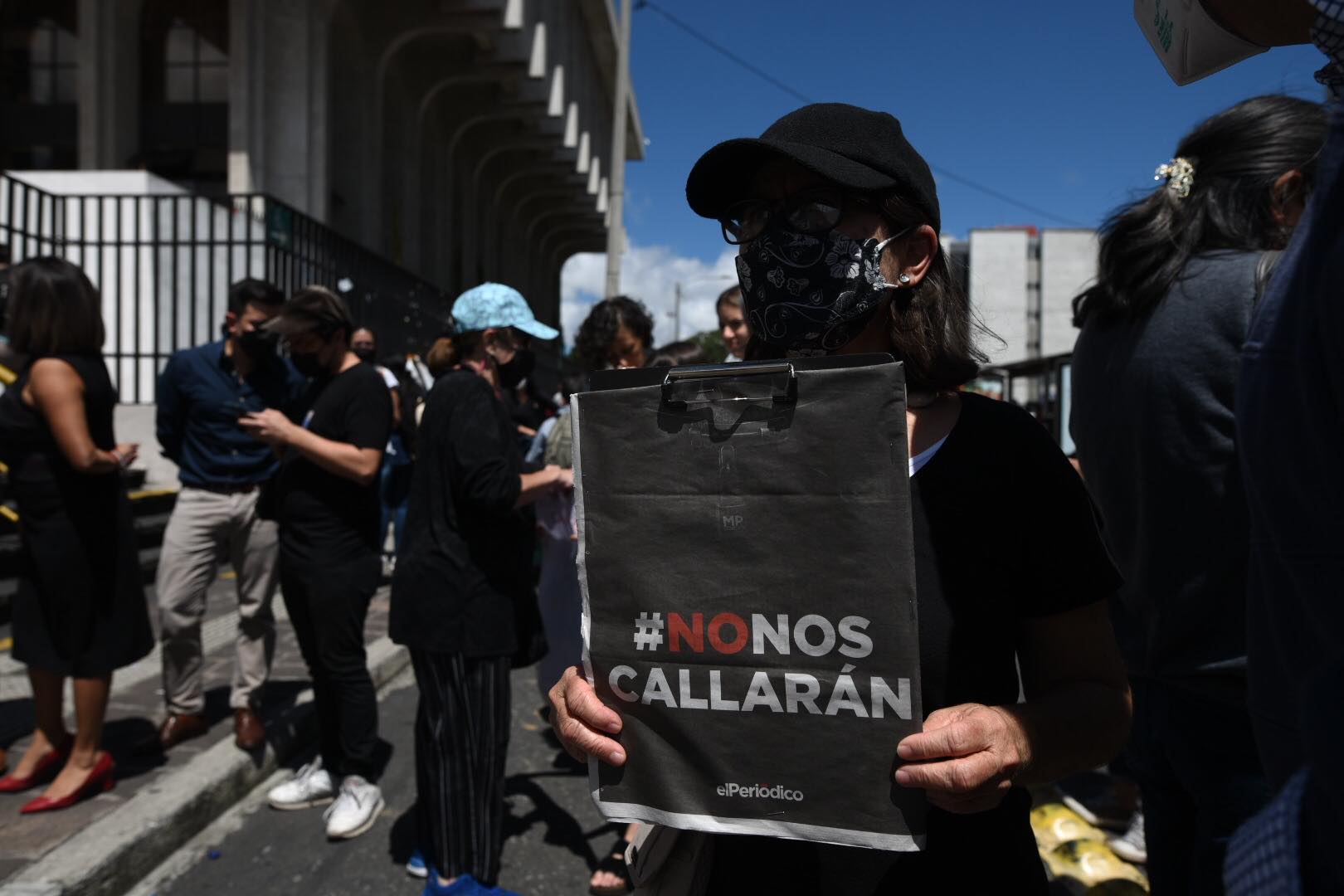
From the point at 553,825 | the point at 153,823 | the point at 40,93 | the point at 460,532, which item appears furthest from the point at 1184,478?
→ the point at 40,93

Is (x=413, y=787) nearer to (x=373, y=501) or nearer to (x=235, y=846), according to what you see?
(x=235, y=846)

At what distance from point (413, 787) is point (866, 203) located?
13.0 feet

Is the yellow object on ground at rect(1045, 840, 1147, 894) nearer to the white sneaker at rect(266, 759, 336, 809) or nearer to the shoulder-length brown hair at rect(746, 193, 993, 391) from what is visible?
the shoulder-length brown hair at rect(746, 193, 993, 391)

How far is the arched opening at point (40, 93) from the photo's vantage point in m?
16.0

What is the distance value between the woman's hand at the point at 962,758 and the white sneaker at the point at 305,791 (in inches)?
150

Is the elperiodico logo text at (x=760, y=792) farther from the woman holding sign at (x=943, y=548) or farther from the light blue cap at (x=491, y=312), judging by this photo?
the light blue cap at (x=491, y=312)

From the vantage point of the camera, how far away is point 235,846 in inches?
154

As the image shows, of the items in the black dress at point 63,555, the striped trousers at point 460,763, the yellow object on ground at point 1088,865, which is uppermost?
the black dress at point 63,555

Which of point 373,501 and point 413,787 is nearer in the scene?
point 373,501

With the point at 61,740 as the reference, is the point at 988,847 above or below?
above

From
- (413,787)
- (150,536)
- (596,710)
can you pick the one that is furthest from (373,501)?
(150,536)

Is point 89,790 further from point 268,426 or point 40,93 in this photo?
point 40,93

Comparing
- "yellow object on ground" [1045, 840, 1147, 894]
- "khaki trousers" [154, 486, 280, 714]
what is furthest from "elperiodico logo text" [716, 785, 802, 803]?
"khaki trousers" [154, 486, 280, 714]

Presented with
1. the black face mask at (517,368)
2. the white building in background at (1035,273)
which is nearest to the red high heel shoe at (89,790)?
the black face mask at (517,368)
